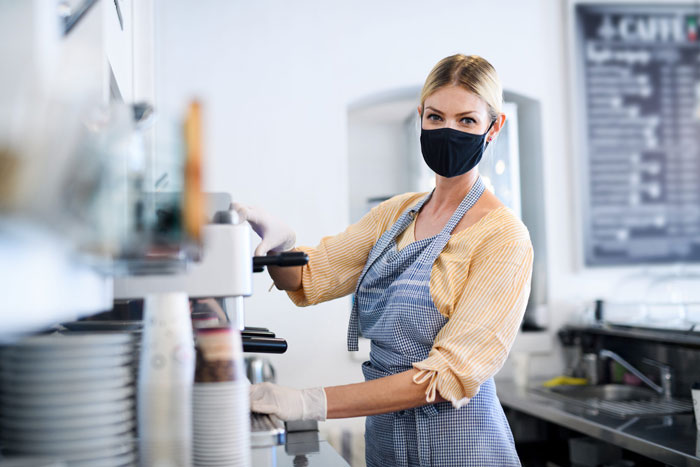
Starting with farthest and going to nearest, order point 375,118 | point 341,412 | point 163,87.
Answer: point 375,118
point 163,87
point 341,412

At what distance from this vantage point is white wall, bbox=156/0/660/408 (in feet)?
8.90

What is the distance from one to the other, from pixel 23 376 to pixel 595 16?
3.03m

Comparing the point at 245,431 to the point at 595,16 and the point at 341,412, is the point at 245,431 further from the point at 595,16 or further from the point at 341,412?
the point at 595,16

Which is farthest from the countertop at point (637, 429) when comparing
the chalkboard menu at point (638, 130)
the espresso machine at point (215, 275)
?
the espresso machine at point (215, 275)

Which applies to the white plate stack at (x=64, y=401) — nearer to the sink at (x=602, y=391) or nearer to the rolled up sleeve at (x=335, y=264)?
the rolled up sleeve at (x=335, y=264)

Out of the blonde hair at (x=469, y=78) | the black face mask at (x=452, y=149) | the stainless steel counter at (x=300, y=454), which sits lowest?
the stainless steel counter at (x=300, y=454)

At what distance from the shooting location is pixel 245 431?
757 mm

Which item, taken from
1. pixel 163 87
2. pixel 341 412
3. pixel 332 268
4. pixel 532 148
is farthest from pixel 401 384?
pixel 532 148

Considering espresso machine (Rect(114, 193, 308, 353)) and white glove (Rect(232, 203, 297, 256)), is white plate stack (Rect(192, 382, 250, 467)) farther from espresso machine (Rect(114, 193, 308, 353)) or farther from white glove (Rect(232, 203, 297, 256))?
white glove (Rect(232, 203, 297, 256))

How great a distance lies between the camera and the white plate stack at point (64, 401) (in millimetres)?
682

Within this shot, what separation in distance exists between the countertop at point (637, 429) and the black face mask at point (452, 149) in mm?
885

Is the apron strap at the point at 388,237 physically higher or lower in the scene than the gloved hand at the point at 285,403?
higher

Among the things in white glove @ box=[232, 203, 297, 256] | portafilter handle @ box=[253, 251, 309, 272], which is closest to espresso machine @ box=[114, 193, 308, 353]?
portafilter handle @ box=[253, 251, 309, 272]

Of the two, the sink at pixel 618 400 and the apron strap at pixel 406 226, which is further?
the sink at pixel 618 400
